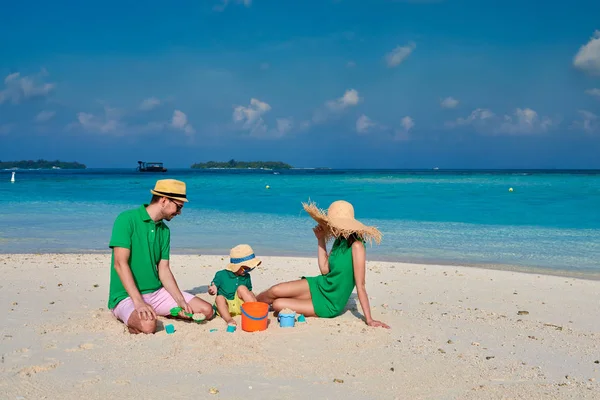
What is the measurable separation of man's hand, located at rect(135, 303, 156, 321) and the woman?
56.8 inches

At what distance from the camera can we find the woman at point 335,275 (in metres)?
5.85

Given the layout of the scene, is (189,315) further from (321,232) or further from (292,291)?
(321,232)

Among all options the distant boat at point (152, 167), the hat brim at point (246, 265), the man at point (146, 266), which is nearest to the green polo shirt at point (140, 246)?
the man at point (146, 266)

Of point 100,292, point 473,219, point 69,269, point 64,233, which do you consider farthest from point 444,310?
point 473,219

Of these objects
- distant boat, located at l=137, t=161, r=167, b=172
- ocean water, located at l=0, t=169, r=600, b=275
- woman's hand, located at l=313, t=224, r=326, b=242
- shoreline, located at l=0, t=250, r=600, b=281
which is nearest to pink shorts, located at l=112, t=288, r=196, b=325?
woman's hand, located at l=313, t=224, r=326, b=242

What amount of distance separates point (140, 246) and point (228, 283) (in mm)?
1056

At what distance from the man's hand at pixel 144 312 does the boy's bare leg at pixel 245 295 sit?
1.08 metres

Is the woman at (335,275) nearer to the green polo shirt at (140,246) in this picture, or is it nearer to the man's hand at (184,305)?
the man's hand at (184,305)

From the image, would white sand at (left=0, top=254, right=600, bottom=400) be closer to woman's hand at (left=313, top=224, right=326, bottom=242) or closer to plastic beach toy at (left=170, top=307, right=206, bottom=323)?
plastic beach toy at (left=170, top=307, right=206, bottom=323)

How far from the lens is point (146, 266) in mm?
5664

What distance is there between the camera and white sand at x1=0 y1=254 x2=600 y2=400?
4.10 meters

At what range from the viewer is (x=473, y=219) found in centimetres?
2123

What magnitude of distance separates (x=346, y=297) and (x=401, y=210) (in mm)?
19706

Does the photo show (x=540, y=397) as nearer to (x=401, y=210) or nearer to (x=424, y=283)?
(x=424, y=283)
